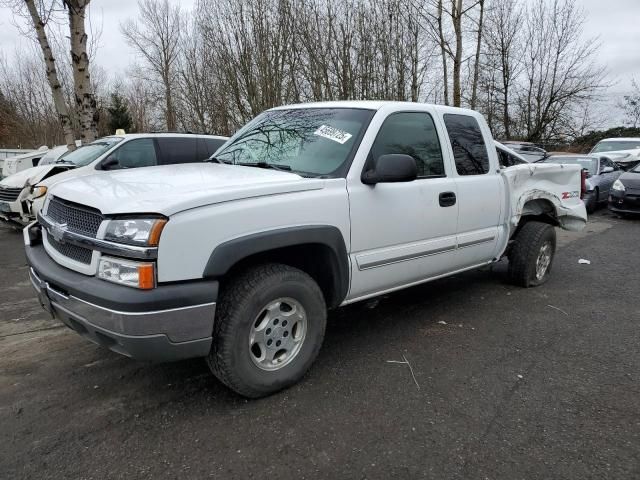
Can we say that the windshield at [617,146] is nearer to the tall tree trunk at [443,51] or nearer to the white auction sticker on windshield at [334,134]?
the tall tree trunk at [443,51]

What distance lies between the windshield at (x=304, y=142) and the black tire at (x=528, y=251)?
2.71 m

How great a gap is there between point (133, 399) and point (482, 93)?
27.5 meters

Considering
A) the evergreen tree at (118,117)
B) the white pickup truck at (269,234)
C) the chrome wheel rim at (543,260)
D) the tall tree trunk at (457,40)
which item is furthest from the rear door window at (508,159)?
the evergreen tree at (118,117)

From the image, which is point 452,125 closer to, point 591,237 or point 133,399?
point 133,399

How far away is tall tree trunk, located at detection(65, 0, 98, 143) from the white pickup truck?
821 centimetres

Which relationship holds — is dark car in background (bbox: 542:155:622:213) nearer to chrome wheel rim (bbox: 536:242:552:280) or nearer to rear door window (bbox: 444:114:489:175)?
chrome wheel rim (bbox: 536:242:552:280)

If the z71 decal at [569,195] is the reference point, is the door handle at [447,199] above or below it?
above

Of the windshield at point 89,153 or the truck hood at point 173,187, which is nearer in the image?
the truck hood at point 173,187

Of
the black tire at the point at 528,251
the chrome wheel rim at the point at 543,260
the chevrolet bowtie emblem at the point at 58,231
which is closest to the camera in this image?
the chevrolet bowtie emblem at the point at 58,231

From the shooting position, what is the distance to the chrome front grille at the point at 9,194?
833 cm

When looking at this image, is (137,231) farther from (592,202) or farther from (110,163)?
(592,202)

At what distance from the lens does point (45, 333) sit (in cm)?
411

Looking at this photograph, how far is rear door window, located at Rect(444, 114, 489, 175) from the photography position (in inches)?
165

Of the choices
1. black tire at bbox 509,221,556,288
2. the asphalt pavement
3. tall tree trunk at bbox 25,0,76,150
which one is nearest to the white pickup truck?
the asphalt pavement
